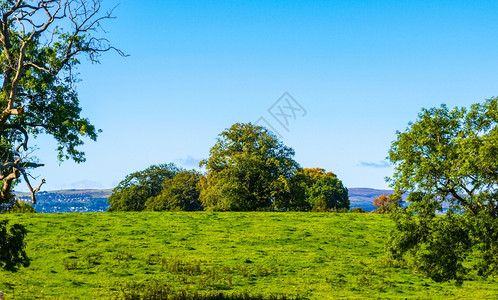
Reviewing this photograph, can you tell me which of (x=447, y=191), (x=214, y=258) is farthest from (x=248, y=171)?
(x=447, y=191)

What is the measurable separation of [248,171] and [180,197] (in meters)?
30.0

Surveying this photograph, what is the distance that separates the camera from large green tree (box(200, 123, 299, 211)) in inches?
2437

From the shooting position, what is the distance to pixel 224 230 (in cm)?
4278

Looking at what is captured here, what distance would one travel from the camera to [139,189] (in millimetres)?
102438

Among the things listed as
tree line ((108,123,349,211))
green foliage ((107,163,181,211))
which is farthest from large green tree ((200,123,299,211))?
green foliage ((107,163,181,211))

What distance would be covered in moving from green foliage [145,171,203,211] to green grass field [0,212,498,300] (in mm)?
37992

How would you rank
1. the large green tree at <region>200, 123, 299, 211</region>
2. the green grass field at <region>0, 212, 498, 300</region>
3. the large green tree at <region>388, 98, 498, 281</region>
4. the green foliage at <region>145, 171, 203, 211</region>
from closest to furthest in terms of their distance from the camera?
the large green tree at <region>388, 98, 498, 281</region> → the green grass field at <region>0, 212, 498, 300</region> → the large green tree at <region>200, 123, 299, 211</region> → the green foliage at <region>145, 171, 203, 211</region>

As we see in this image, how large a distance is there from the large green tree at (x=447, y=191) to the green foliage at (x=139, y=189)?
266 ft

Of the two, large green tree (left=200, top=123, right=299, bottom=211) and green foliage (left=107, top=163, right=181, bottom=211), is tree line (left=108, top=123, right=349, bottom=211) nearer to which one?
large green tree (left=200, top=123, right=299, bottom=211)

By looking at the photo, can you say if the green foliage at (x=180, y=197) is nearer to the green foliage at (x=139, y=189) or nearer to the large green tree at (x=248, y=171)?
the green foliage at (x=139, y=189)

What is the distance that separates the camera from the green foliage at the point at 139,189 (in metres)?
98.9

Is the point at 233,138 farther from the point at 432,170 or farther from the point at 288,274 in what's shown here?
the point at 432,170

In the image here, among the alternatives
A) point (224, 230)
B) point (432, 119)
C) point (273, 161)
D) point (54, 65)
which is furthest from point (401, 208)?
point (273, 161)

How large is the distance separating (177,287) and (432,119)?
15683mm
